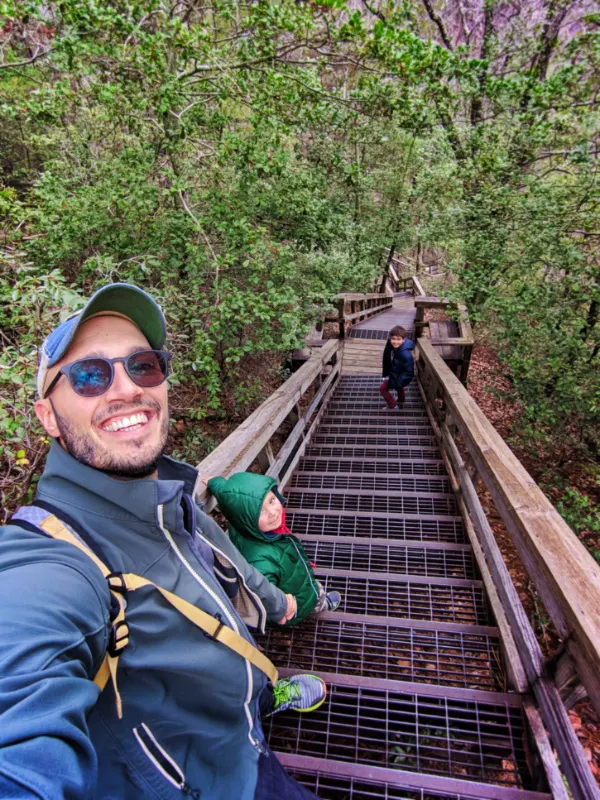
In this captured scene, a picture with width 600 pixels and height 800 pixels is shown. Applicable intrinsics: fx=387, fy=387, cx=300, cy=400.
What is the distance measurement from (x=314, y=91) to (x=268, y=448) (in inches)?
158

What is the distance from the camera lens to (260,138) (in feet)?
15.2

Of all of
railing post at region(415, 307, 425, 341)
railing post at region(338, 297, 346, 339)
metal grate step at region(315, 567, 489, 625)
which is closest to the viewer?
metal grate step at region(315, 567, 489, 625)

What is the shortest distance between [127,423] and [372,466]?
377cm

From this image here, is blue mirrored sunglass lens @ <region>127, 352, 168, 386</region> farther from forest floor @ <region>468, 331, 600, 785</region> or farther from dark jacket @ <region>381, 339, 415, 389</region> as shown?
dark jacket @ <region>381, 339, 415, 389</region>

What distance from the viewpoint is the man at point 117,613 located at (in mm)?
772

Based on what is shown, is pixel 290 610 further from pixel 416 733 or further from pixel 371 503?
Result: pixel 371 503

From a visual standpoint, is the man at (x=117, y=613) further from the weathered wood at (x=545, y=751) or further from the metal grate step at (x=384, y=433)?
the metal grate step at (x=384, y=433)

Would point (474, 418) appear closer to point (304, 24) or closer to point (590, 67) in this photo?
point (304, 24)

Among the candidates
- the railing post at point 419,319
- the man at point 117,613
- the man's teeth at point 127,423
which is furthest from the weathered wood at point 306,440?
the railing post at point 419,319

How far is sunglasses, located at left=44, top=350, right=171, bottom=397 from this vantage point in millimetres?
1341

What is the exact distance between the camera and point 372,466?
4.75 meters

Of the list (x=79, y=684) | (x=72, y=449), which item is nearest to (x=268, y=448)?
(x=72, y=449)

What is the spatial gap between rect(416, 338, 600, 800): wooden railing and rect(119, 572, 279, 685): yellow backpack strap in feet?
3.58

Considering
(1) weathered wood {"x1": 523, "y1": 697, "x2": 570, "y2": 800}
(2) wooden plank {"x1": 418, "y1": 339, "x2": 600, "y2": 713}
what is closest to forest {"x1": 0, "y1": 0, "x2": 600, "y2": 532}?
(2) wooden plank {"x1": 418, "y1": 339, "x2": 600, "y2": 713}
